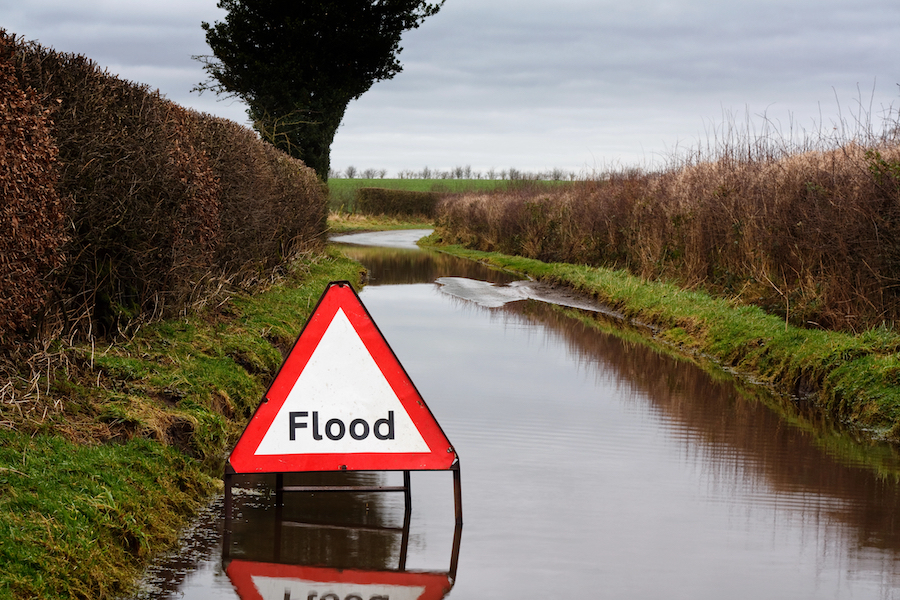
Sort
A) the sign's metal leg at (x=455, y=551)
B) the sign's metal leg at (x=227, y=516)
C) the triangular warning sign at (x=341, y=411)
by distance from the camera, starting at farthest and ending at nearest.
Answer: the triangular warning sign at (x=341, y=411) → the sign's metal leg at (x=227, y=516) → the sign's metal leg at (x=455, y=551)

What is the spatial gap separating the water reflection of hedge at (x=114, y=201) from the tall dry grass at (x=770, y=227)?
8255 mm

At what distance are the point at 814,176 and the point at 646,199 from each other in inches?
379

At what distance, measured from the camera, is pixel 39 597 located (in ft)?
14.7

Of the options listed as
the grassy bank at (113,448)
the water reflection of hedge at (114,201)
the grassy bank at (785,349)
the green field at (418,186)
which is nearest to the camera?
the grassy bank at (113,448)

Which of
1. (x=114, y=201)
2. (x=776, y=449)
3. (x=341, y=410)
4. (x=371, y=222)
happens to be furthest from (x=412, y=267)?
(x=371, y=222)

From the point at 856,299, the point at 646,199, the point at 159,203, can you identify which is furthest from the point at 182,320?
the point at 646,199

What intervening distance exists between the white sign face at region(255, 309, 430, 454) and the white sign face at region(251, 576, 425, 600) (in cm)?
104

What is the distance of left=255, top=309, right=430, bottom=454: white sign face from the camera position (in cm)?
633

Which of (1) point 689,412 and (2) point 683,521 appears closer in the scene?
(2) point 683,521

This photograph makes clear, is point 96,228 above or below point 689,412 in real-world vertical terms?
above

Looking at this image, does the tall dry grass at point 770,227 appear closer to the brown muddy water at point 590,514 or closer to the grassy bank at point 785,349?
the grassy bank at point 785,349

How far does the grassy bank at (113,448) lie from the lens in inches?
194

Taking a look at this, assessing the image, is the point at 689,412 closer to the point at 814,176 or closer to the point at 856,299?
the point at 856,299

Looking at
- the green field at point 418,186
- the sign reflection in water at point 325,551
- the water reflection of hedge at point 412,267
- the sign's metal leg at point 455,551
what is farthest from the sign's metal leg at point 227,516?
the green field at point 418,186
